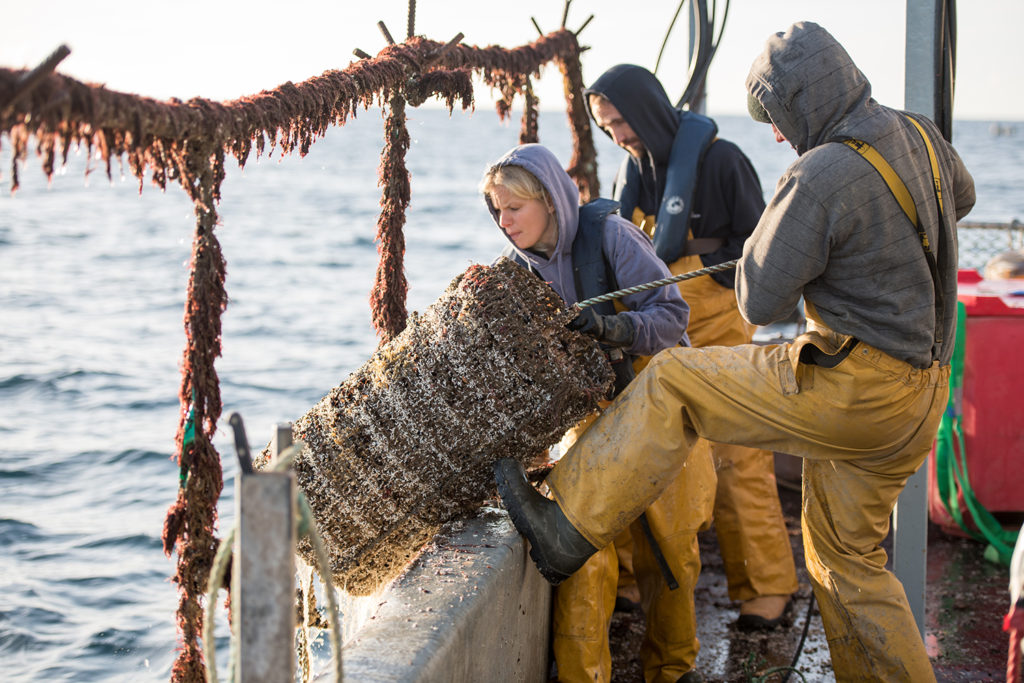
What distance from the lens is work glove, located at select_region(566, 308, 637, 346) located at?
10.2 feet

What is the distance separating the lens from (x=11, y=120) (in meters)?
1.82

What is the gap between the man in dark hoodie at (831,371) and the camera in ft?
9.28

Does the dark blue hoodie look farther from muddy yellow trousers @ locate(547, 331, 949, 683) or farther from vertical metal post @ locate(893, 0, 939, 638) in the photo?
muddy yellow trousers @ locate(547, 331, 949, 683)

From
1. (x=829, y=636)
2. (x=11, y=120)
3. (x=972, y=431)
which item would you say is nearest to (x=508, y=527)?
(x=829, y=636)

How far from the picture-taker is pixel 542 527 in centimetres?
316

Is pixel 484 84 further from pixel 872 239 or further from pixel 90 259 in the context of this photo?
pixel 90 259

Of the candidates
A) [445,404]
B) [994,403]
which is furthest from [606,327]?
[994,403]

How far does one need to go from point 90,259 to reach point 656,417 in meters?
24.1

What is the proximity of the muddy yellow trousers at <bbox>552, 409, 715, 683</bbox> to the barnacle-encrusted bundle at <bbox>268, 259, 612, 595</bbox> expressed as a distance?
578 mm

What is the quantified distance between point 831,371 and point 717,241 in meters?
1.59

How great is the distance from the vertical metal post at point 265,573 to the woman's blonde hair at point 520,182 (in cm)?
192

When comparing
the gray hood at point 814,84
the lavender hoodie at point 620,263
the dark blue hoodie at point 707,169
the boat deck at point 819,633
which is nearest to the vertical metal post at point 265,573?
the lavender hoodie at point 620,263

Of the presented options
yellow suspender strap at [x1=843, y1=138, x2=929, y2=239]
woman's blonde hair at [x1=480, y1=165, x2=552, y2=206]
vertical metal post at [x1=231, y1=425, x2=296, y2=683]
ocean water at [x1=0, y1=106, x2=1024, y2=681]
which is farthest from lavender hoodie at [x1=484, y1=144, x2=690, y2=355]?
vertical metal post at [x1=231, y1=425, x2=296, y2=683]

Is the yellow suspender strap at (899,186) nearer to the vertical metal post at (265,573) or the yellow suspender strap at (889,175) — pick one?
the yellow suspender strap at (889,175)
